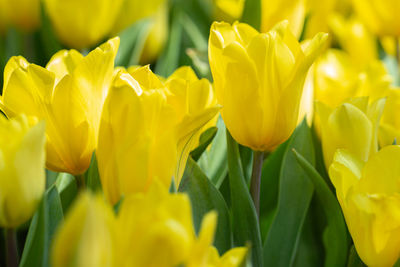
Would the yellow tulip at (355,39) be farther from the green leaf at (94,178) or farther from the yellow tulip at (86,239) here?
the yellow tulip at (86,239)

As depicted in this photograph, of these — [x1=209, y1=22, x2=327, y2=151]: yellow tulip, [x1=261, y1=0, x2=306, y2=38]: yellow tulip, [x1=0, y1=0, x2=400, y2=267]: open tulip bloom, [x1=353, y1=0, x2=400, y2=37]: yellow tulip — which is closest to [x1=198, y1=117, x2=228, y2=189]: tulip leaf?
[x1=0, y1=0, x2=400, y2=267]: open tulip bloom

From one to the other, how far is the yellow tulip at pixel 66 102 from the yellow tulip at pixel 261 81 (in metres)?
0.11

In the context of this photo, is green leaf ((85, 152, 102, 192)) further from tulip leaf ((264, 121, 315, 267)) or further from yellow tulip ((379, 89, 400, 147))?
yellow tulip ((379, 89, 400, 147))

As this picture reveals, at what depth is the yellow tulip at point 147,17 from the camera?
1.15m

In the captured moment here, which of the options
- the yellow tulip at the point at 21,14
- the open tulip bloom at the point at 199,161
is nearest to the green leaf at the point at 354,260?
the open tulip bloom at the point at 199,161

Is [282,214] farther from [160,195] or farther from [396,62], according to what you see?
[396,62]

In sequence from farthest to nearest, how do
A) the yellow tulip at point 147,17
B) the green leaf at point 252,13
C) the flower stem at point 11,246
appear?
the yellow tulip at point 147,17
the green leaf at point 252,13
the flower stem at point 11,246

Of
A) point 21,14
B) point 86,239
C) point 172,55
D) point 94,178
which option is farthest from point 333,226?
point 21,14

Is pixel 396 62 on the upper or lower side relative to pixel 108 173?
Result: lower

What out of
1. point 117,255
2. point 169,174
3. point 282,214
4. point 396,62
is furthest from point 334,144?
point 396,62

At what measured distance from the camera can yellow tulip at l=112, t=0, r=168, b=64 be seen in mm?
1148

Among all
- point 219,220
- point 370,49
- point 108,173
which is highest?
point 108,173

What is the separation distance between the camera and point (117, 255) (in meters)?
0.37

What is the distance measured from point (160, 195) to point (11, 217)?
0.40 ft
